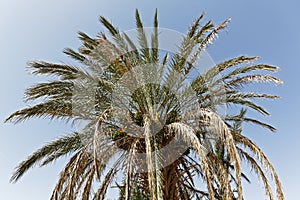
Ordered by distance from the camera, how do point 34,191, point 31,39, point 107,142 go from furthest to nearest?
point 34,191 → point 31,39 → point 107,142

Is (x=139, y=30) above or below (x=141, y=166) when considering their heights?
above

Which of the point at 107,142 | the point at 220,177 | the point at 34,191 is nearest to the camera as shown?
the point at 220,177

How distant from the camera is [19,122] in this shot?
805cm

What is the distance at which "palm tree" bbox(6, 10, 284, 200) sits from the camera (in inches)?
322

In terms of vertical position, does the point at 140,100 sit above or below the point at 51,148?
above

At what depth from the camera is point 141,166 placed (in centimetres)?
848

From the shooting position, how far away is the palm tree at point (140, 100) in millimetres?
8180

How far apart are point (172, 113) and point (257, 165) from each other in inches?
90.3

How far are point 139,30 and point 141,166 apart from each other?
3.21m

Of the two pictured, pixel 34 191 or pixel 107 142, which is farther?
pixel 34 191

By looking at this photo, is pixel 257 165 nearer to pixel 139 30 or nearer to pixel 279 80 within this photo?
pixel 279 80

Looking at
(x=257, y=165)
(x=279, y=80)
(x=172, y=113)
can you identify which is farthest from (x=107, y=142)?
(x=279, y=80)

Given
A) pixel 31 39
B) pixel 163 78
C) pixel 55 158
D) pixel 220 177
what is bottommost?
pixel 220 177

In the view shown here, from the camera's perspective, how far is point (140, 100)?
28.0 feet
